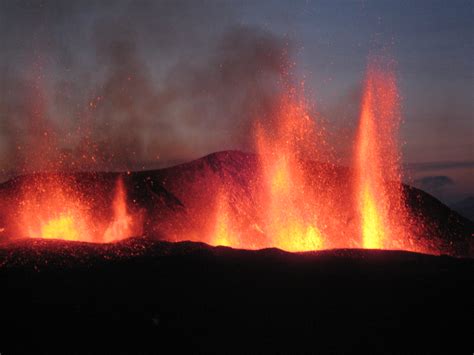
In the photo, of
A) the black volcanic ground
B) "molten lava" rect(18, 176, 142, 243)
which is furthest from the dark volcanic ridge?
the black volcanic ground

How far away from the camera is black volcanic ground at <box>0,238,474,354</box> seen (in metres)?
11.5

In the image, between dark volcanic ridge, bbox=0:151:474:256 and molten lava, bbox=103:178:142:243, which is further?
dark volcanic ridge, bbox=0:151:474:256

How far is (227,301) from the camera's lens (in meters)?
13.3

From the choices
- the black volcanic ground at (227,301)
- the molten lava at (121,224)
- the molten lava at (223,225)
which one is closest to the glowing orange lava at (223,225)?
the molten lava at (223,225)

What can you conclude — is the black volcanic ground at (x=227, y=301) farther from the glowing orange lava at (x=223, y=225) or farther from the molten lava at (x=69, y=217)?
the glowing orange lava at (x=223, y=225)

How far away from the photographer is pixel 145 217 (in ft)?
100

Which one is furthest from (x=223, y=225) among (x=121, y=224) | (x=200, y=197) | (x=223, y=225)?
(x=121, y=224)

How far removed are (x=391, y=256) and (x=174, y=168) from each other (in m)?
22.2

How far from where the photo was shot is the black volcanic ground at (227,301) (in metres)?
11.5

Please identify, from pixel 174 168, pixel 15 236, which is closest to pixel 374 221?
pixel 174 168

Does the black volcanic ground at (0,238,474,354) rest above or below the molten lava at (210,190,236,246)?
below

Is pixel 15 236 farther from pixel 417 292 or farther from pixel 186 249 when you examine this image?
pixel 417 292

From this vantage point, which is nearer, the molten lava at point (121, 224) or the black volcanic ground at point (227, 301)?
the black volcanic ground at point (227, 301)

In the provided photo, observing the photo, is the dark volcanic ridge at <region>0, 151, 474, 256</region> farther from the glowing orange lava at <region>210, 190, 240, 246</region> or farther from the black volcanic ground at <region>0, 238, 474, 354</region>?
the black volcanic ground at <region>0, 238, 474, 354</region>
